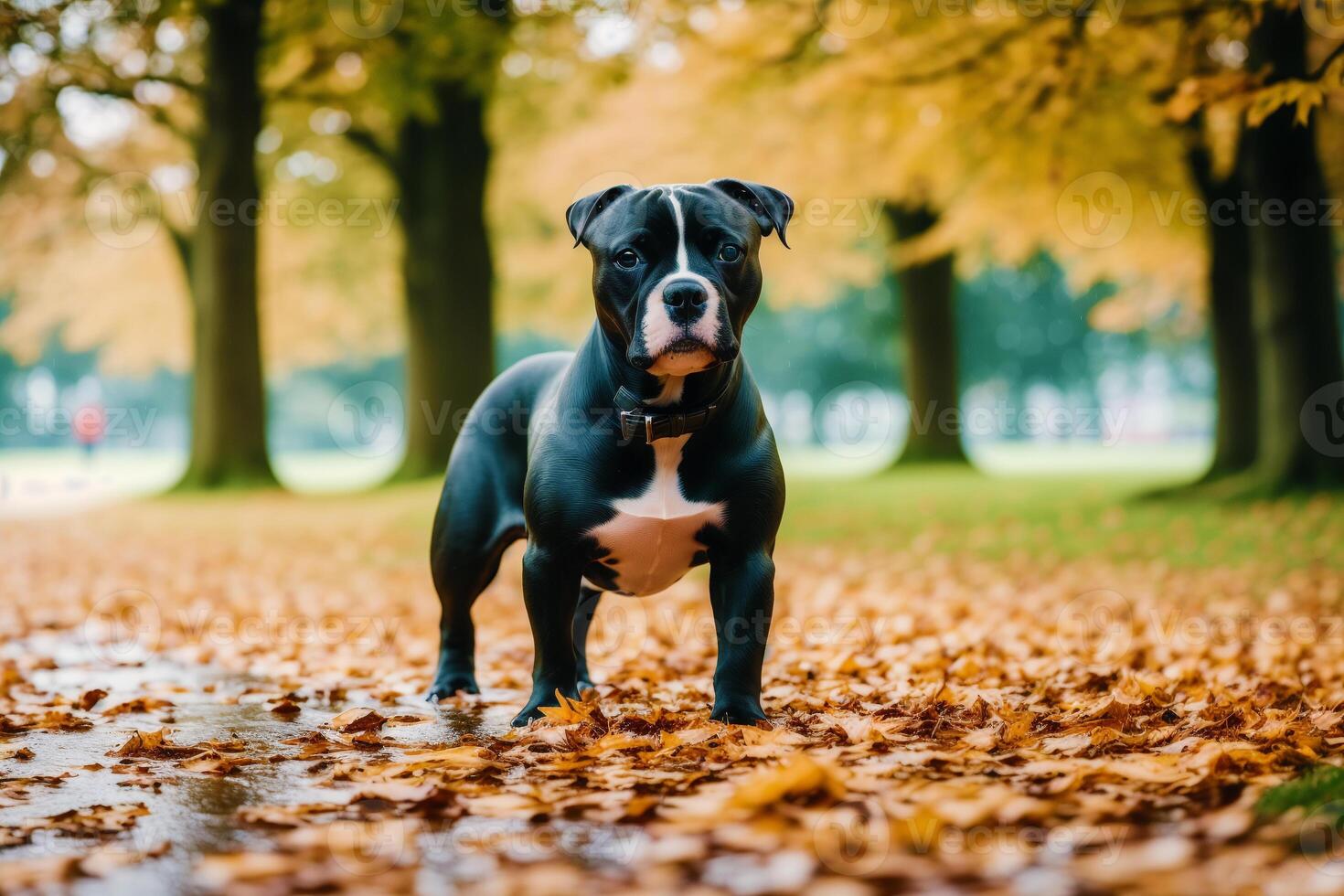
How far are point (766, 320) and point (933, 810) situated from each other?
49003 millimetres

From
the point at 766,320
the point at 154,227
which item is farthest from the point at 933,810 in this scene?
the point at 766,320

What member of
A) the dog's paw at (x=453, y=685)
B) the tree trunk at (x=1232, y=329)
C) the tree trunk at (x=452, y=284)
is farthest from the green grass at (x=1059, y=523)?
the dog's paw at (x=453, y=685)

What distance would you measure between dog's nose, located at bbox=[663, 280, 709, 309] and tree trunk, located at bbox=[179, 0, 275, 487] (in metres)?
15.3

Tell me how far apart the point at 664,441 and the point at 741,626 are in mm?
670

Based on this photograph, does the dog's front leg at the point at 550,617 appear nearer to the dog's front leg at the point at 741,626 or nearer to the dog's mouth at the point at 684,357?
the dog's front leg at the point at 741,626

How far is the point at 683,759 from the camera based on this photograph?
367 centimetres

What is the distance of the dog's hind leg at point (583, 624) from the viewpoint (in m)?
5.38

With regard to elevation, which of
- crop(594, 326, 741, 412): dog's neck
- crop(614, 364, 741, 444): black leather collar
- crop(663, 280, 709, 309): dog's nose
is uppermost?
crop(663, 280, 709, 309): dog's nose

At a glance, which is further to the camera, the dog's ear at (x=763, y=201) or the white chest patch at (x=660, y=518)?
the dog's ear at (x=763, y=201)

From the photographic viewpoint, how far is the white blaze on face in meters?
3.67

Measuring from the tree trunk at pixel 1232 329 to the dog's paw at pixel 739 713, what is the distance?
12.8 meters

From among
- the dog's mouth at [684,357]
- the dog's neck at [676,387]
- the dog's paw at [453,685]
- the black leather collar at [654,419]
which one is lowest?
the dog's paw at [453,685]

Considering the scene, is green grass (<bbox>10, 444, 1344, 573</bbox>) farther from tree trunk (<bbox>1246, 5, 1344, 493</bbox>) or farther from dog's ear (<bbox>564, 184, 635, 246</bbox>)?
dog's ear (<bbox>564, 184, 635, 246</bbox>)

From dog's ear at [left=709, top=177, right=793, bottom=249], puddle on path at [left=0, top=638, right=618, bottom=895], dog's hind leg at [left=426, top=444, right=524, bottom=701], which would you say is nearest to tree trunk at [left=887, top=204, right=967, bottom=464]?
dog's hind leg at [left=426, top=444, right=524, bottom=701]
